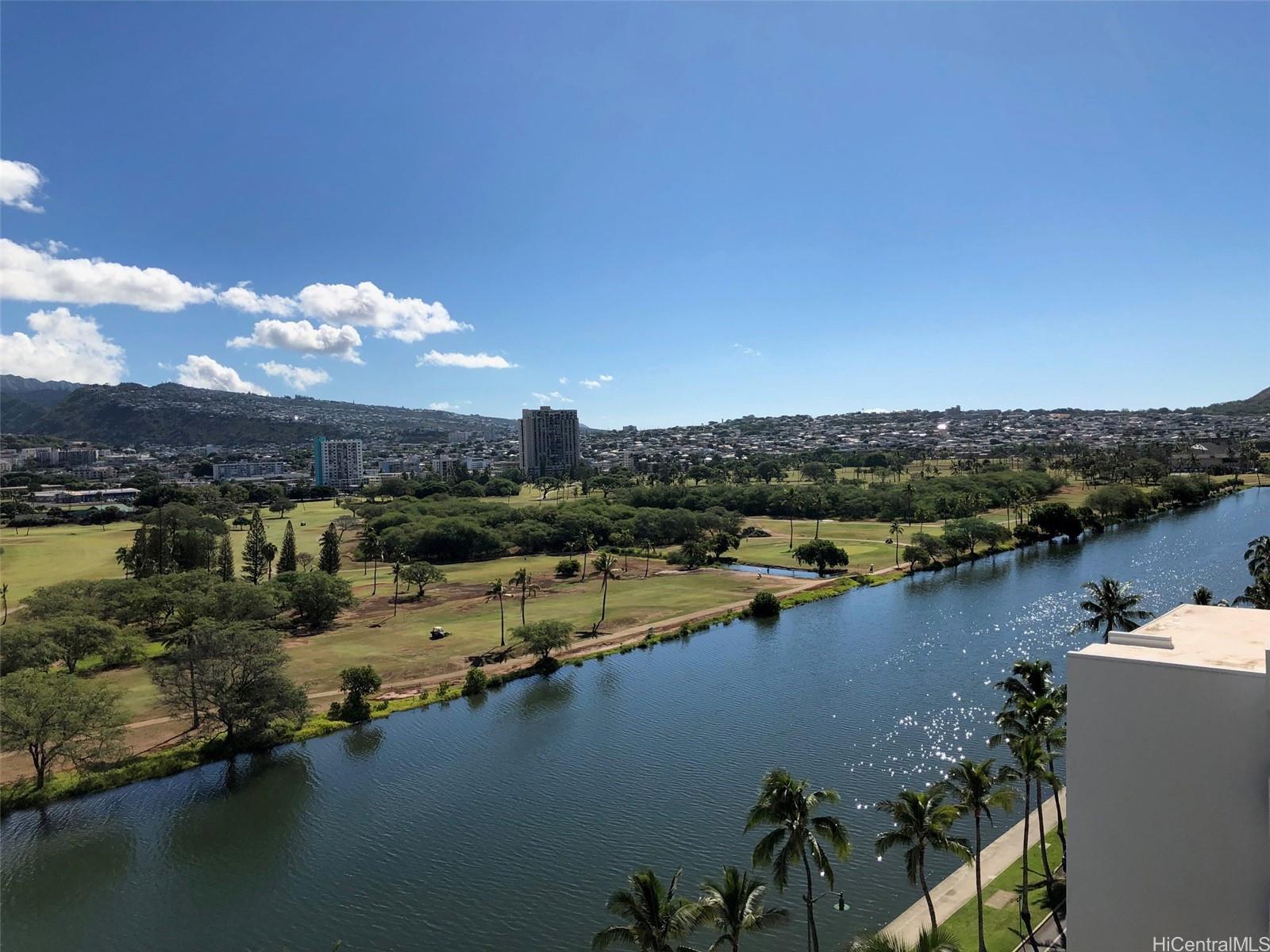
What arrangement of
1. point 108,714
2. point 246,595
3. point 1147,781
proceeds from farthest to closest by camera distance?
point 246,595 → point 108,714 → point 1147,781

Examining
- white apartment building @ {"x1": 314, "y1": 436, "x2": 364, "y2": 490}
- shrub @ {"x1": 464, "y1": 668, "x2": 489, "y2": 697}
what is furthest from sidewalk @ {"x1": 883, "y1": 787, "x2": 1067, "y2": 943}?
white apartment building @ {"x1": 314, "y1": 436, "x2": 364, "y2": 490}

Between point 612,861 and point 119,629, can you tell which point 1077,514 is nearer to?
point 612,861

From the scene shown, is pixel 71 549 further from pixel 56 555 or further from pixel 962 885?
pixel 962 885

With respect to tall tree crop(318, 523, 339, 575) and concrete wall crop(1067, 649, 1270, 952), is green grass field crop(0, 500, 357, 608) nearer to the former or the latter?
tall tree crop(318, 523, 339, 575)

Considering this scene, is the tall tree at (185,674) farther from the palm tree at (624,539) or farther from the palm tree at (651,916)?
the palm tree at (624,539)

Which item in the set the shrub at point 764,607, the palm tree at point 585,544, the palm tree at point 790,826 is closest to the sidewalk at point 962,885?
the palm tree at point 790,826

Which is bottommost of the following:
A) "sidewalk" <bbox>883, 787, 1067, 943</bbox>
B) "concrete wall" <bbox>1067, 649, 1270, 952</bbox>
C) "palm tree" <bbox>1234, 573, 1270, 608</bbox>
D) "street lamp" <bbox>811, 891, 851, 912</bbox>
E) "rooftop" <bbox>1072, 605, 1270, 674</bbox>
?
"street lamp" <bbox>811, 891, 851, 912</bbox>

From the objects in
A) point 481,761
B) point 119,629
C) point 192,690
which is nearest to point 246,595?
point 119,629
